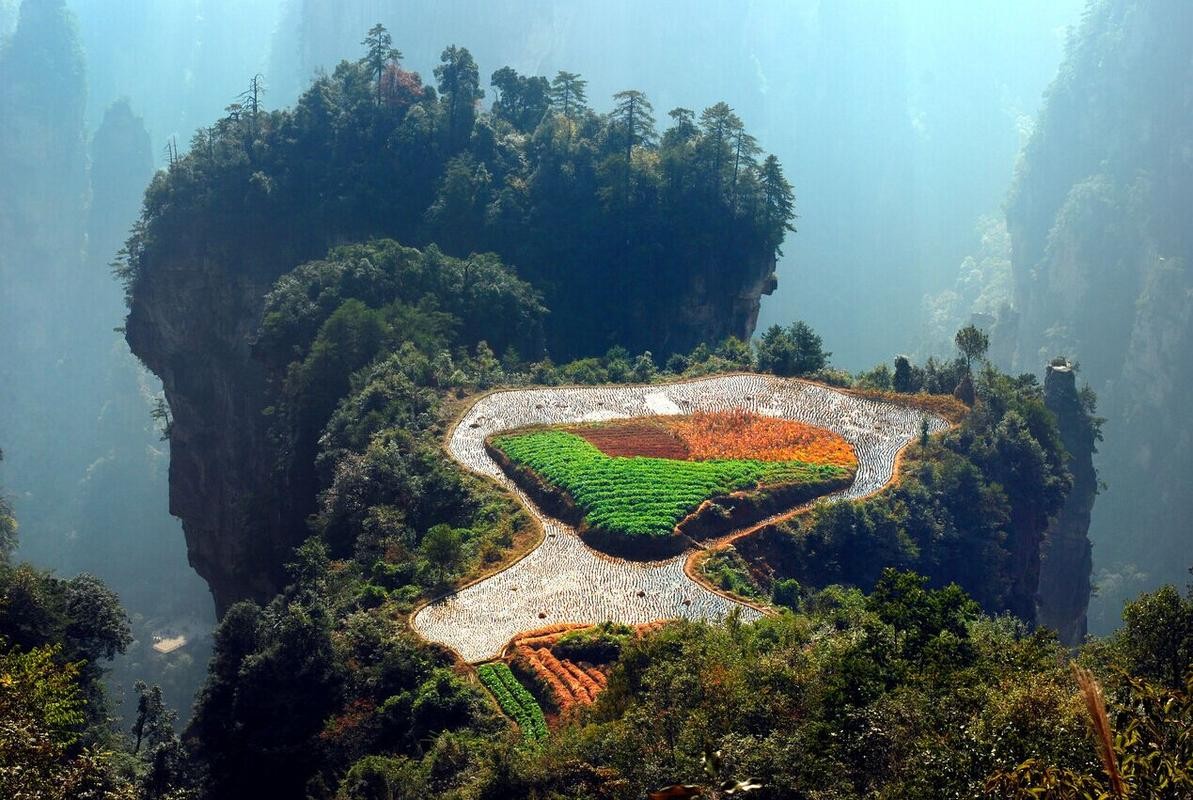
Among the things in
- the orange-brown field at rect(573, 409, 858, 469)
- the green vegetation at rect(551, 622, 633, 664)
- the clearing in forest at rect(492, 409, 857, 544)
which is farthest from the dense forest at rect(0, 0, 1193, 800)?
the orange-brown field at rect(573, 409, 858, 469)

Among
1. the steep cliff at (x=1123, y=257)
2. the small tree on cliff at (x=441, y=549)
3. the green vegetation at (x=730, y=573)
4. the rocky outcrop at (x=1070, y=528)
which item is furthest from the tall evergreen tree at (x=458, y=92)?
the steep cliff at (x=1123, y=257)

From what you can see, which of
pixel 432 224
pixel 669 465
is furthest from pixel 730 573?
pixel 432 224

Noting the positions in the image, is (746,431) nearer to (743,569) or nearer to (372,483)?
(743,569)

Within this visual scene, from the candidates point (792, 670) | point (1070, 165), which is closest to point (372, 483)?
point (792, 670)

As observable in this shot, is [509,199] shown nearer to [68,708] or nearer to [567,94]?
[567,94]

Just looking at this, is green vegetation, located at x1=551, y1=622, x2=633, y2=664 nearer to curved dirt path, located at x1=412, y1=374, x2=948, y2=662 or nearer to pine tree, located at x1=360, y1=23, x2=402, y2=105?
curved dirt path, located at x1=412, y1=374, x2=948, y2=662

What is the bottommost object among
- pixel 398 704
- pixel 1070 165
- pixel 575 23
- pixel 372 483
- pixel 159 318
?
pixel 398 704
